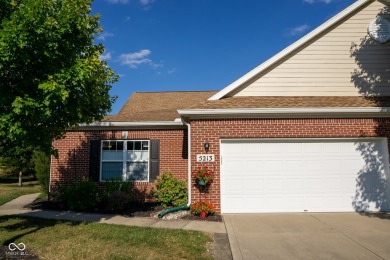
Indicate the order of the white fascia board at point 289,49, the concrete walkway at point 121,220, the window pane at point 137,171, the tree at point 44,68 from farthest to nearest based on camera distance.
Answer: the window pane at point 137,171 < the white fascia board at point 289,49 < the concrete walkway at point 121,220 < the tree at point 44,68

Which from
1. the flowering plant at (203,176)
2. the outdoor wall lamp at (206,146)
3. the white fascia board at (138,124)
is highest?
the white fascia board at (138,124)

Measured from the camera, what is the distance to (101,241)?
6.08 m

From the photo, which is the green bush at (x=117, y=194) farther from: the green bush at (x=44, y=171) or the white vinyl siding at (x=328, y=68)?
the white vinyl siding at (x=328, y=68)

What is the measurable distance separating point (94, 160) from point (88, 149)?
21.2 inches

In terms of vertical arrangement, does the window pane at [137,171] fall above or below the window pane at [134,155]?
below

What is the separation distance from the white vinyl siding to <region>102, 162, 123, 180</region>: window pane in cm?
517

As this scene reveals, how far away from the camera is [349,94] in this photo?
1020cm

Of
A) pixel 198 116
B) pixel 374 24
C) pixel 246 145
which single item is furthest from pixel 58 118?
pixel 374 24

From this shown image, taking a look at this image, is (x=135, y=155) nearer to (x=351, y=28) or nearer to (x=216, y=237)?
(x=216, y=237)

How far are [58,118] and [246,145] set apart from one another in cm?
534

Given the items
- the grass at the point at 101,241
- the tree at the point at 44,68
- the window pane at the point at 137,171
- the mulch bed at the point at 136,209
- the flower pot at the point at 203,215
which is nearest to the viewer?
the grass at the point at 101,241

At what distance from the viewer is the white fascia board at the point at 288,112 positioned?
348 inches

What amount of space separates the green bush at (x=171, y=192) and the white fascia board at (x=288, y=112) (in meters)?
2.62

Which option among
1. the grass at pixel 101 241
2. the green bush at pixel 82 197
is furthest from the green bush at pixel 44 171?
the grass at pixel 101 241
